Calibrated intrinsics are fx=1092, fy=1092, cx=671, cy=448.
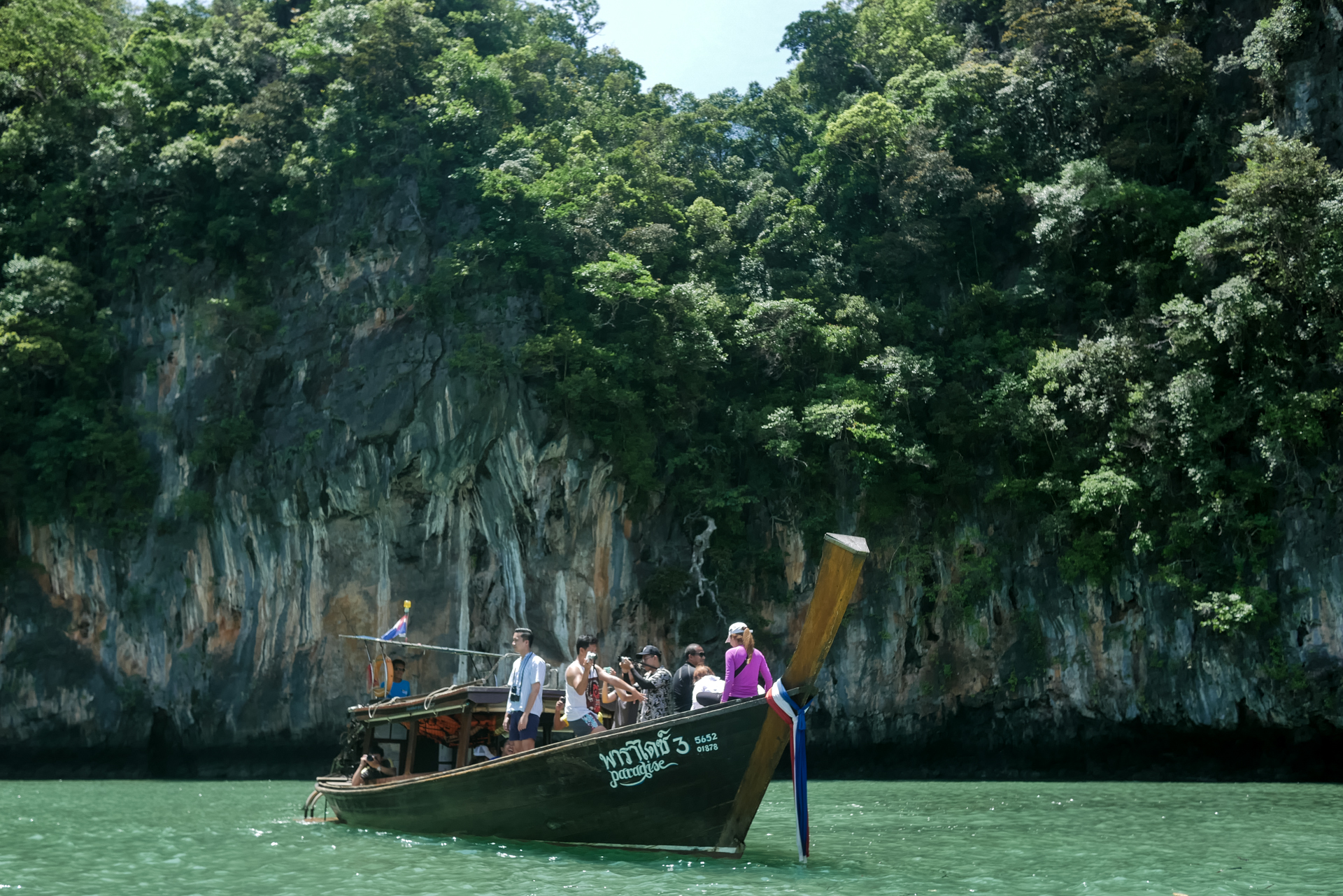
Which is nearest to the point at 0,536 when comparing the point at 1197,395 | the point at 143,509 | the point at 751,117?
the point at 143,509

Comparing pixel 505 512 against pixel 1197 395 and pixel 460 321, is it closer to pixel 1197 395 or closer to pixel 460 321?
pixel 460 321

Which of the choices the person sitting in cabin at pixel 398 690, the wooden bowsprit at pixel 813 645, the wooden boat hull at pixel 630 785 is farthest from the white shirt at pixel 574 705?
the person sitting in cabin at pixel 398 690

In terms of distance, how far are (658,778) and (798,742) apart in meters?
1.08

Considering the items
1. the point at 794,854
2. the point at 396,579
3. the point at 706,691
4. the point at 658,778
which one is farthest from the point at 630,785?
the point at 396,579

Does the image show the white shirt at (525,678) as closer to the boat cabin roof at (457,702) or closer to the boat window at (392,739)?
the boat cabin roof at (457,702)

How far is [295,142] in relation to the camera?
25.2m

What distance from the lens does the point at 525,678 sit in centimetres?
869

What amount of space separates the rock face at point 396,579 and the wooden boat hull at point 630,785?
41.4 ft

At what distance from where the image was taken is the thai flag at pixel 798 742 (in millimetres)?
7738

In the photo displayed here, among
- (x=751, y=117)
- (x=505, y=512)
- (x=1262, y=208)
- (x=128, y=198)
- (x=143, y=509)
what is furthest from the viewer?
(x=751, y=117)

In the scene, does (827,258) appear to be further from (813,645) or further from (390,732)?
(813,645)

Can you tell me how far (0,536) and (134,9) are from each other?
66.4 ft

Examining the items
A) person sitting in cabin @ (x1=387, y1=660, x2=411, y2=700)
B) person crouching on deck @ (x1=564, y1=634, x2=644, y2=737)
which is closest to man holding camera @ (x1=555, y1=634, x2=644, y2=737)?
person crouching on deck @ (x1=564, y1=634, x2=644, y2=737)

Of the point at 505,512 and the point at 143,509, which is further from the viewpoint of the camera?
the point at 143,509
